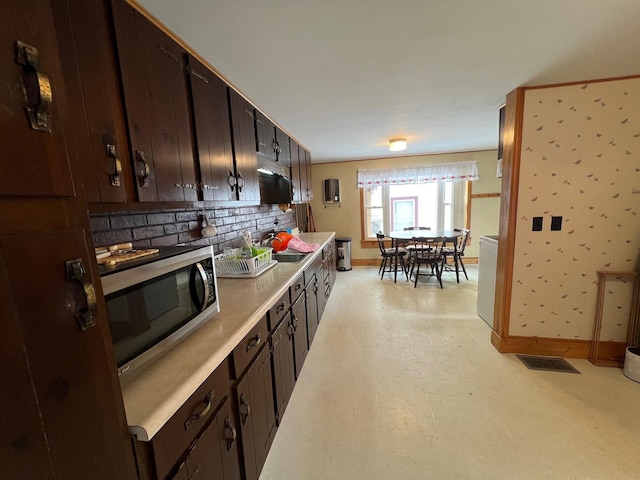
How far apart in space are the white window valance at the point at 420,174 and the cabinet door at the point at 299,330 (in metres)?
3.46

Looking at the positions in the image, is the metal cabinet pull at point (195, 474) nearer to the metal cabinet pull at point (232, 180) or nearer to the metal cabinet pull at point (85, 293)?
the metal cabinet pull at point (85, 293)

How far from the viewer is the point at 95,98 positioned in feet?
2.77

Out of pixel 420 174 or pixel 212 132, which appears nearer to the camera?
pixel 212 132

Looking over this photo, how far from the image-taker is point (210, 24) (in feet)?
3.83

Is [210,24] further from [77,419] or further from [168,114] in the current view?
[77,419]

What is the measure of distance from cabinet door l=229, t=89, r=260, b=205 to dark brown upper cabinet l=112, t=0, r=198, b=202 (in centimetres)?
46

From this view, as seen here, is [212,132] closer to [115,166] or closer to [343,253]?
[115,166]

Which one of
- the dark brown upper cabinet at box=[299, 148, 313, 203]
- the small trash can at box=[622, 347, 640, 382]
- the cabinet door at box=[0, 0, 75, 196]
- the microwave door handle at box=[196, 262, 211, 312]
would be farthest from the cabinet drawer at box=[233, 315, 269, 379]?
the small trash can at box=[622, 347, 640, 382]

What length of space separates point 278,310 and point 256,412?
514mm

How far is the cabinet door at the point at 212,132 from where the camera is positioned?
136 cm

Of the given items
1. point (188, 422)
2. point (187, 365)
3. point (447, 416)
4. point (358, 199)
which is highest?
point (358, 199)

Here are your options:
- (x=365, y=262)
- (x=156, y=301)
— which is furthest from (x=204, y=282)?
(x=365, y=262)

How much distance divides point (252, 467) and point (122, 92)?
1648 millimetres

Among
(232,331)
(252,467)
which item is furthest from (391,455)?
(232,331)
